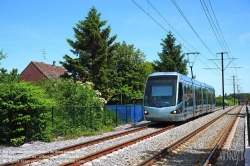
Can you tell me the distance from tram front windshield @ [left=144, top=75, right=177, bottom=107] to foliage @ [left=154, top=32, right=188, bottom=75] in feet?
111

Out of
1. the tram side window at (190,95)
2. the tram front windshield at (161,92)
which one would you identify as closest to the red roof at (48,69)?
the tram side window at (190,95)

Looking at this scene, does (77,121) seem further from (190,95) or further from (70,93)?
(190,95)

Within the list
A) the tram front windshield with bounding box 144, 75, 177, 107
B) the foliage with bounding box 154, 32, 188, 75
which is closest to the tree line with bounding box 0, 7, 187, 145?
the foliage with bounding box 154, 32, 188, 75

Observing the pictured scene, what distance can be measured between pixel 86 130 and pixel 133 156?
9335 millimetres

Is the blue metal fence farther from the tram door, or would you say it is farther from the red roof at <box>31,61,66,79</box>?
the red roof at <box>31,61,66,79</box>

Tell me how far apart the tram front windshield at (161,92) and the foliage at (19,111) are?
8.07 metres

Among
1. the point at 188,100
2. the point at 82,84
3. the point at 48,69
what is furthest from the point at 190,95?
the point at 48,69

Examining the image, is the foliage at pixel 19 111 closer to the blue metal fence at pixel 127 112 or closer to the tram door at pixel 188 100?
the blue metal fence at pixel 127 112

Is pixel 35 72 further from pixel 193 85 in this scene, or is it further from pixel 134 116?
pixel 193 85

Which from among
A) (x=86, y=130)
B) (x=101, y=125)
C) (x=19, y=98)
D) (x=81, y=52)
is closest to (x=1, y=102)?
(x=19, y=98)

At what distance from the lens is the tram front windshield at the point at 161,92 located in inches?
818

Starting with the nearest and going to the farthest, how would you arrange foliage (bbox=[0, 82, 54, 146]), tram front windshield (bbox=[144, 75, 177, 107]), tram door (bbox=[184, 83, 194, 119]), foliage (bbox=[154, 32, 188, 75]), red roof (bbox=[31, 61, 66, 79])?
foliage (bbox=[0, 82, 54, 146]) < tram front windshield (bbox=[144, 75, 177, 107]) < tram door (bbox=[184, 83, 194, 119]) < foliage (bbox=[154, 32, 188, 75]) < red roof (bbox=[31, 61, 66, 79])

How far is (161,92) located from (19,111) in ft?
31.5

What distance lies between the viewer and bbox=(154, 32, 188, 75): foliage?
54969 millimetres
